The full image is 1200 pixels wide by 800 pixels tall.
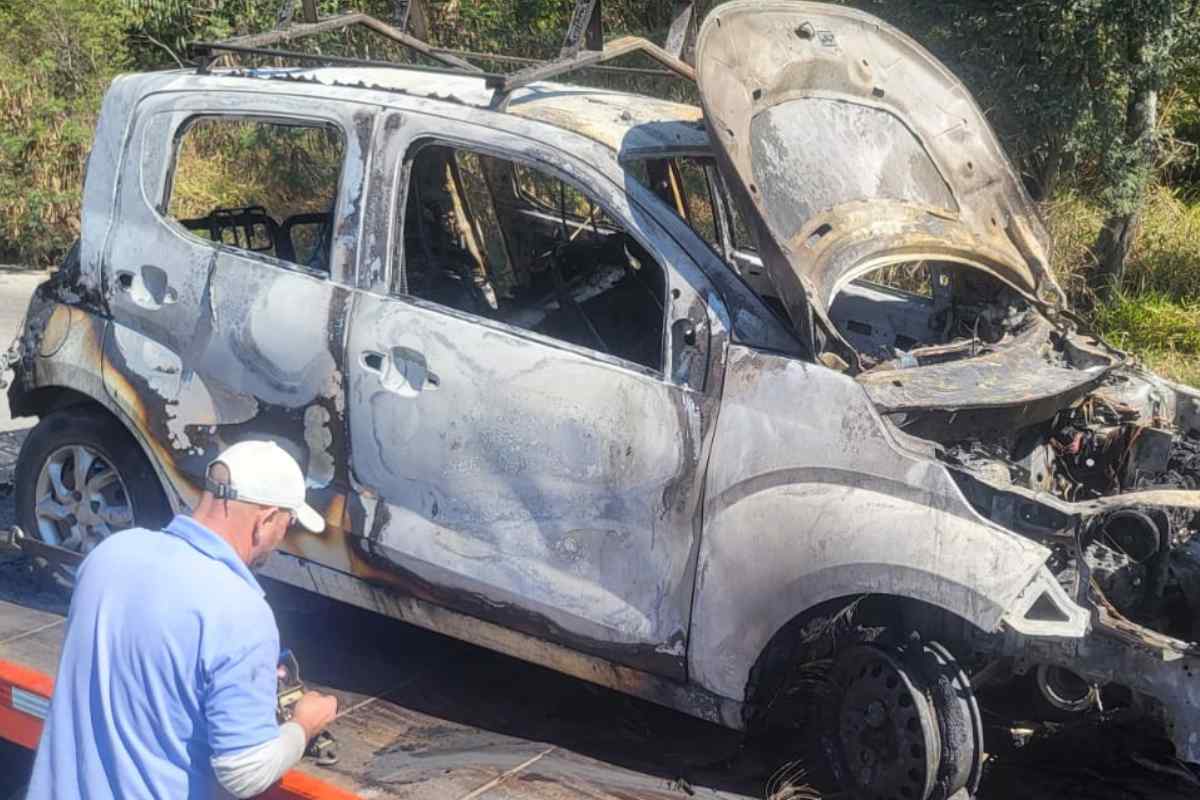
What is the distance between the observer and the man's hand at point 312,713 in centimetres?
303

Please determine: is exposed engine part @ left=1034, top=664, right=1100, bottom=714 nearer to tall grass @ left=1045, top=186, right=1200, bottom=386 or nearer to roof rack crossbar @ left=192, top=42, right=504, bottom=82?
roof rack crossbar @ left=192, top=42, right=504, bottom=82

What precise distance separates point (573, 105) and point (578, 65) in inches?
5.3

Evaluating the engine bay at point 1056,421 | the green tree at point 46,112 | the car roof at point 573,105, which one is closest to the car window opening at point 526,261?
the car roof at point 573,105

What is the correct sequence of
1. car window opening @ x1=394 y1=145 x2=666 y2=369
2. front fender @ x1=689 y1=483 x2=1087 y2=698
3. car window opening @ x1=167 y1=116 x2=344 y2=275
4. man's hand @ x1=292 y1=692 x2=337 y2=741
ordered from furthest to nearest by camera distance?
car window opening @ x1=167 y1=116 x2=344 y2=275, car window opening @ x1=394 y1=145 x2=666 y2=369, front fender @ x1=689 y1=483 x2=1087 y2=698, man's hand @ x1=292 y1=692 x2=337 y2=741

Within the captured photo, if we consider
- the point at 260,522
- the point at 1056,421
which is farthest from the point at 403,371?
the point at 1056,421

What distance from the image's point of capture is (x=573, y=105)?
15.0 feet

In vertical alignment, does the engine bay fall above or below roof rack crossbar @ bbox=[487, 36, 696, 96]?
below

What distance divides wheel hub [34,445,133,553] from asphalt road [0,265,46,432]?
4295mm

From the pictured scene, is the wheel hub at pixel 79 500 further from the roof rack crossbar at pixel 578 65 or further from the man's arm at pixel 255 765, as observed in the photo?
the man's arm at pixel 255 765

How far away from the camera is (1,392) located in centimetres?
813

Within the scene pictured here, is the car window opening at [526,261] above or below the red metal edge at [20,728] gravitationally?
above

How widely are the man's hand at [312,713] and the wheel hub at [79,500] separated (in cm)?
215

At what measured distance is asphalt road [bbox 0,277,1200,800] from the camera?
414 centimetres

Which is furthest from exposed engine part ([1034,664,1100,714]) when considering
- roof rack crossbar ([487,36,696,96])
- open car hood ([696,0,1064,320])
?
roof rack crossbar ([487,36,696,96])
